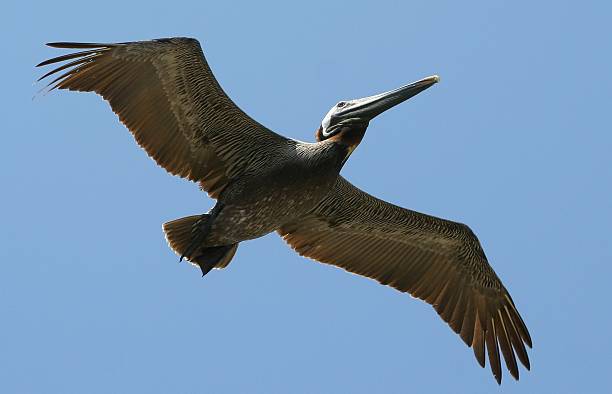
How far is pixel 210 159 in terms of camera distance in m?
11.4

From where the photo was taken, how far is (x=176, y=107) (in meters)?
11.2

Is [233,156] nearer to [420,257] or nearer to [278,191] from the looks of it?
[278,191]

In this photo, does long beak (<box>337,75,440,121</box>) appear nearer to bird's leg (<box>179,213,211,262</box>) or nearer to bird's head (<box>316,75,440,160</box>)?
bird's head (<box>316,75,440,160</box>)

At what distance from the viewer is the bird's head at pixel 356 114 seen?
10.9 m

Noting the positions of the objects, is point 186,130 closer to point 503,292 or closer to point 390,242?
point 390,242

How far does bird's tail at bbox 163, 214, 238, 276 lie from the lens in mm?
11195

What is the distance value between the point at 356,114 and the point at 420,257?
2.32m

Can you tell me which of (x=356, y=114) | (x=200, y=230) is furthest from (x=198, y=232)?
(x=356, y=114)

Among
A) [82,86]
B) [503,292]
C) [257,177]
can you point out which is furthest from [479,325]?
[82,86]

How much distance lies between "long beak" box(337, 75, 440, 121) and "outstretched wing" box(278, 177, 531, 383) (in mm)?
1205

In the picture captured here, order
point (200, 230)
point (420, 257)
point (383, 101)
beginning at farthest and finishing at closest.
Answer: point (420, 257)
point (200, 230)
point (383, 101)

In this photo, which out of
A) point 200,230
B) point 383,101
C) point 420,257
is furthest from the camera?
point 420,257

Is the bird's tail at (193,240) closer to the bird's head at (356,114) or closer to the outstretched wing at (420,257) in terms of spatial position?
the outstretched wing at (420,257)

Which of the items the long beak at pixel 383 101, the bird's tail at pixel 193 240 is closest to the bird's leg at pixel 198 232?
the bird's tail at pixel 193 240
